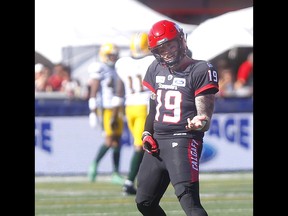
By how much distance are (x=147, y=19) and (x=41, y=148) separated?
20.9 ft

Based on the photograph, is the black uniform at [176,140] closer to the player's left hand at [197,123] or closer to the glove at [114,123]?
the player's left hand at [197,123]

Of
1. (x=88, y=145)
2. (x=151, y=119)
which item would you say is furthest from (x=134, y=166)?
(x=151, y=119)

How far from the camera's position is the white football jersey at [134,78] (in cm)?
1494

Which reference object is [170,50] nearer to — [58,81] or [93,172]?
[93,172]

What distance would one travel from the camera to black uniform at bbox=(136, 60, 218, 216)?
30.6ft

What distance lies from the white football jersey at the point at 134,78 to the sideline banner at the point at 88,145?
224 centimetres

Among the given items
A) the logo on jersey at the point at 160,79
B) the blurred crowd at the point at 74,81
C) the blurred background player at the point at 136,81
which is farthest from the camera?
the blurred crowd at the point at 74,81

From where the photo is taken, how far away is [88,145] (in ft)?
57.1

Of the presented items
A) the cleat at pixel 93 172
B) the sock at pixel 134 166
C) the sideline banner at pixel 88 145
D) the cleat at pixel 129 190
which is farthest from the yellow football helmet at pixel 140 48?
the sideline banner at pixel 88 145

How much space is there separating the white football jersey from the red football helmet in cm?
529

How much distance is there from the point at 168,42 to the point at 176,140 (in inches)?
31.4
